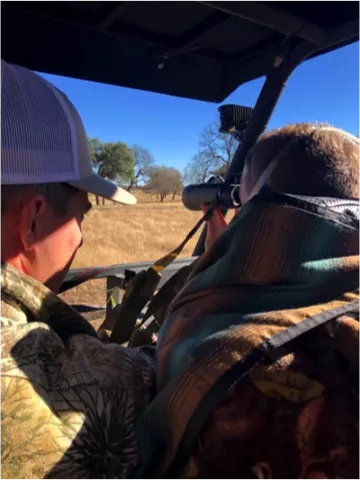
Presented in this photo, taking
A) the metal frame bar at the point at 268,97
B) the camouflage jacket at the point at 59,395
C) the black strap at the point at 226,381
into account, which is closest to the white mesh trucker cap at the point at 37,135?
the camouflage jacket at the point at 59,395

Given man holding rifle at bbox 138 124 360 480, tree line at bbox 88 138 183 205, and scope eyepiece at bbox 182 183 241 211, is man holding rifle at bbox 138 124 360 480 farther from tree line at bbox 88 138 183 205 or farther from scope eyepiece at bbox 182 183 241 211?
tree line at bbox 88 138 183 205

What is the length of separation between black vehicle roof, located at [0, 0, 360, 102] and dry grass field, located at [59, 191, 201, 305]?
3887mm

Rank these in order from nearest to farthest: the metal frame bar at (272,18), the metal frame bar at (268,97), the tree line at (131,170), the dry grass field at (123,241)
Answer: the metal frame bar at (272,18)
the metal frame bar at (268,97)
the dry grass field at (123,241)
the tree line at (131,170)

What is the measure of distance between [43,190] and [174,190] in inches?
1919

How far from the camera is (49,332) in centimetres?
99

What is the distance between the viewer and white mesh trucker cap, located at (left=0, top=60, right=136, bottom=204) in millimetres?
1078

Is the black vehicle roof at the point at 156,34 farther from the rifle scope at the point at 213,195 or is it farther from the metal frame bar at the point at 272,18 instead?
the rifle scope at the point at 213,195

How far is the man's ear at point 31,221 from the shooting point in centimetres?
111

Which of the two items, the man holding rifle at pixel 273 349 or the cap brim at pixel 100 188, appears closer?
the man holding rifle at pixel 273 349

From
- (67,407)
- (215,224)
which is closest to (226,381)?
(67,407)

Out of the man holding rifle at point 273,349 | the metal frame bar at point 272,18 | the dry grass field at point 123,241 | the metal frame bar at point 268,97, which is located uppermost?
the metal frame bar at point 272,18

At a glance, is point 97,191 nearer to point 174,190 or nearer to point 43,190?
point 43,190

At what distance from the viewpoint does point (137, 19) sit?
2076 millimetres

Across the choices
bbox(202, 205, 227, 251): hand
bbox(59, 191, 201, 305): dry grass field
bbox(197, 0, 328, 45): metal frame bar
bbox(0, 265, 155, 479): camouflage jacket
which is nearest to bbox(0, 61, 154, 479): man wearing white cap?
bbox(0, 265, 155, 479): camouflage jacket
